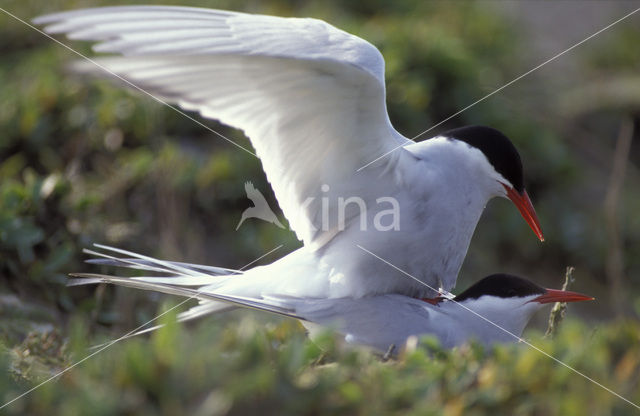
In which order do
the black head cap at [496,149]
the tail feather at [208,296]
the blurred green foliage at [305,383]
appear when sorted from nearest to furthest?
the blurred green foliage at [305,383]
the tail feather at [208,296]
the black head cap at [496,149]

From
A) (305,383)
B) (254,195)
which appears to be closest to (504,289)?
(305,383)

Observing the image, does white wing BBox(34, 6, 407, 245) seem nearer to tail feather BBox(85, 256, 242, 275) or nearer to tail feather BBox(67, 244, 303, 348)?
tail feather BBox(67, 244, 303, 348)

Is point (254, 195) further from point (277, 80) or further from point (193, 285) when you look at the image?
point (277, 80)

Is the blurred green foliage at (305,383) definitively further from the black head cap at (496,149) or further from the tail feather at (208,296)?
the black head cap at (496,149)

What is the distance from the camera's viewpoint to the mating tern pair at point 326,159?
7.92 feet

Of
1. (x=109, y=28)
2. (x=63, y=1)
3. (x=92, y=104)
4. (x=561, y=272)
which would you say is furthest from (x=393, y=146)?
(x=63, y=1)

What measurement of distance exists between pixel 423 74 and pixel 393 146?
3.48 metres

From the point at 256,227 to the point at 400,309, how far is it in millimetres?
2222

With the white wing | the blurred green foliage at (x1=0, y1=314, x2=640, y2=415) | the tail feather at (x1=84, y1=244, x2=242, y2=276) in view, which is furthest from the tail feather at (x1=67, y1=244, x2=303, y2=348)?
the blurred green foliage at (x1=0, y1=314, x2=640, y2=415)

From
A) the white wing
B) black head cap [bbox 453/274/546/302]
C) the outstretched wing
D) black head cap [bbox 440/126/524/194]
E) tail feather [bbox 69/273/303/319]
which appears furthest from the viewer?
the outstretched wing

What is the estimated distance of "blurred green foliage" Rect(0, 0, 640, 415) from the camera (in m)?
1.73

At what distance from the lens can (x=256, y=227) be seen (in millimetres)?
4816

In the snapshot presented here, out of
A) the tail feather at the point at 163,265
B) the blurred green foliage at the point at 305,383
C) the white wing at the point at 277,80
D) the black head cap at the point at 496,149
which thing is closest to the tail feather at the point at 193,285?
the tail feather at the point at 163,265

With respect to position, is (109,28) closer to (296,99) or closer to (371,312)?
(296,99)
